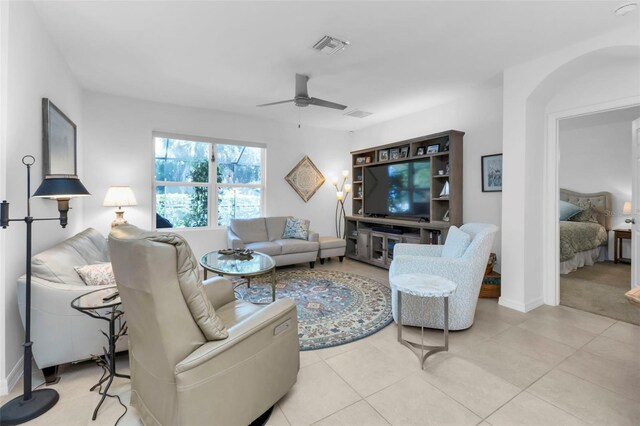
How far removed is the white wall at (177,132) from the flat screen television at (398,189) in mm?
997

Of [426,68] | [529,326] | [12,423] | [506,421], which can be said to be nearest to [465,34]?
[426,68]

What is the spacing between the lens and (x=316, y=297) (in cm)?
348

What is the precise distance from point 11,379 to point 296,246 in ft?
10.6

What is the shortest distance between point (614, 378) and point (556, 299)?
1.49 meters

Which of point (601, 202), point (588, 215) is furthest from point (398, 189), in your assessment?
point (601, 202)

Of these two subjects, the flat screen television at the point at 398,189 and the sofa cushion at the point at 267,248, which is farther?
the flat screen television at the point at 398,189

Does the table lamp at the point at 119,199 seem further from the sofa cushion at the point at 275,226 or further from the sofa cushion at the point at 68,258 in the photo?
the sofa cushion at the point at 275,226

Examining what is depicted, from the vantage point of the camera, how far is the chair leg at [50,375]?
190cm

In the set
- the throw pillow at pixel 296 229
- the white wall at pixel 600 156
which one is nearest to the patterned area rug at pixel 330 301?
the throw pillow at pixel 296 229

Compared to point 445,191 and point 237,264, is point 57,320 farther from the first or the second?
point 445,191

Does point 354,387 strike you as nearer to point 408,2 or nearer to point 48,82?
point 408,2

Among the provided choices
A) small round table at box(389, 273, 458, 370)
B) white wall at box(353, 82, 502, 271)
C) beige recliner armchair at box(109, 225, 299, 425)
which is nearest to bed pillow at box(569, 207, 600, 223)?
white wall at box(353, 82, 502, 271)

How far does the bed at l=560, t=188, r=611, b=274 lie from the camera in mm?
4528

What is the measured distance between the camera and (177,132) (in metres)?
4.65
